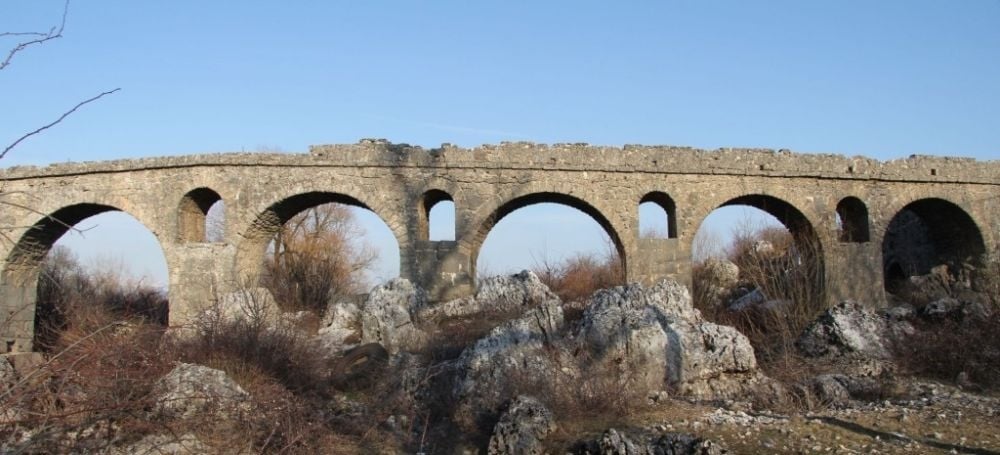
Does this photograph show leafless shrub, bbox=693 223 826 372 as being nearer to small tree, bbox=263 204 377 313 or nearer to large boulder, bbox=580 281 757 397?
large boulder, bbox=580 281 757 397

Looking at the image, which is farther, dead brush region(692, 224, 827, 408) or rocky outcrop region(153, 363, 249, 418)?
dead brush region(692, 224, 827, 408)

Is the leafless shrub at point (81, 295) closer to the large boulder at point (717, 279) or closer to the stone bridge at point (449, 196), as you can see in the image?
the stone bridge at point (449, 196)

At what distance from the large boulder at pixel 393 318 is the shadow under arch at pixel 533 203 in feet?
6.31

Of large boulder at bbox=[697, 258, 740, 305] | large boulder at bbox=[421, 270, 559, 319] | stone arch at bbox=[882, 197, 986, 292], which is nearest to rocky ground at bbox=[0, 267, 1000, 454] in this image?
large boulder at bbox=[421, 270, 559, 319]

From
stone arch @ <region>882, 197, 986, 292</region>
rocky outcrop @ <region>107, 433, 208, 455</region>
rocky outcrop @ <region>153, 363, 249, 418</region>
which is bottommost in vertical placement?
rocky outcrop @ <region>107, 433, 208, 455</region>

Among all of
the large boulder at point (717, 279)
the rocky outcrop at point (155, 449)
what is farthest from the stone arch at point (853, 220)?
the rocky outcrop at point (155, 449)

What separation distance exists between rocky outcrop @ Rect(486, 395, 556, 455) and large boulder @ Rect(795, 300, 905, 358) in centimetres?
462

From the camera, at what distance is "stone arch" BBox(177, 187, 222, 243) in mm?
14031

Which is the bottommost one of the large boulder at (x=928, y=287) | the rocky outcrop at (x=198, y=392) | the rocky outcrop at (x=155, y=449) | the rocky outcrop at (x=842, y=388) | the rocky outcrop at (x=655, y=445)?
the rocky outcrop at (x=655, y=445)

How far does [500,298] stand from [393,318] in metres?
1.60

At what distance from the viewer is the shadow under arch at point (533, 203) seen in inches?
541

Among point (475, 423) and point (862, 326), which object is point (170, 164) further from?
point (862, 326)

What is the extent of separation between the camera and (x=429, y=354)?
10.0m

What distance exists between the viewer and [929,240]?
16.9 m
